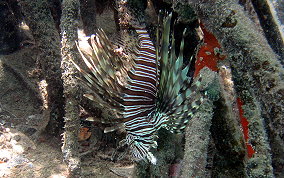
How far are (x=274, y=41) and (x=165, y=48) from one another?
1848 mm

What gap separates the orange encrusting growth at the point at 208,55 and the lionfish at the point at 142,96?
0.45 m

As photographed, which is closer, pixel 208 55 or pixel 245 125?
pixel 245 125

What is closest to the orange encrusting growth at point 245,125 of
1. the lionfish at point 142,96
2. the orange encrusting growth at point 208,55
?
the lionfish at point 142,96

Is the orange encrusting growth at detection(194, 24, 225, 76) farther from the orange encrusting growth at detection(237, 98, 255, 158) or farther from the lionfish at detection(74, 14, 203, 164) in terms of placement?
the orange encrusting growth at detection(237, 98, 255, 158)

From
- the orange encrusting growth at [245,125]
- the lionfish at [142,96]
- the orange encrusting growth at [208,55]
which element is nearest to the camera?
the orange encrusting growth at [245,125]

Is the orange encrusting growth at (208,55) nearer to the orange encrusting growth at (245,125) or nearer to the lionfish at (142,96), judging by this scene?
the lionfish at (142,96)

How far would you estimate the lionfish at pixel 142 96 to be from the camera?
2.36m

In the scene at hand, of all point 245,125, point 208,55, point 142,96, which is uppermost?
point 208,55

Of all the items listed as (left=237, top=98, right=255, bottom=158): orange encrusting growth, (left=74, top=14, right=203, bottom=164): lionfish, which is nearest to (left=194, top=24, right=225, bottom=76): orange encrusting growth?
(left=74, top=14, right=203, bottom=164): lionfish

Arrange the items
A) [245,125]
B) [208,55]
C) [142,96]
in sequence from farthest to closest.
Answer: [208,55], [142,96], [245,125]

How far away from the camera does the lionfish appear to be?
2.36 meters

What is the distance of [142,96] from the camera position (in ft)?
8.53

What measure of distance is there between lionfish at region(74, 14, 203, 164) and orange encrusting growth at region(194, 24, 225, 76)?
452 millimetres

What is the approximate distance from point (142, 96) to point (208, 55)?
3.58ft
